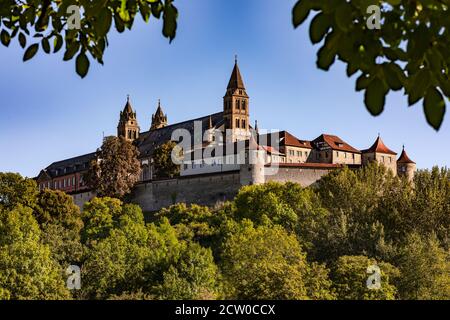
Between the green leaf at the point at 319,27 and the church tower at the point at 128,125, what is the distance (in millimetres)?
98154

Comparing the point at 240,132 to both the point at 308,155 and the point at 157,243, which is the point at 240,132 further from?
the point at 157,243

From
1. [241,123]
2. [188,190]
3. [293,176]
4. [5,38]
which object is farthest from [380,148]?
[5,38]

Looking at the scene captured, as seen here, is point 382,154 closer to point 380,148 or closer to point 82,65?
point 380,148

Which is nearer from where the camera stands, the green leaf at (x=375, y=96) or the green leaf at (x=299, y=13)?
the green leaf at (x=375, y=96)

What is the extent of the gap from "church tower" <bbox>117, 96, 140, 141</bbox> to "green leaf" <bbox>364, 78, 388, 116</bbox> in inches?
3870

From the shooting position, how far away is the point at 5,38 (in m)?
6.48

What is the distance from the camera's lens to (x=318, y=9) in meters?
3.54

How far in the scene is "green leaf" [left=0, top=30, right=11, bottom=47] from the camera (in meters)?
6.48

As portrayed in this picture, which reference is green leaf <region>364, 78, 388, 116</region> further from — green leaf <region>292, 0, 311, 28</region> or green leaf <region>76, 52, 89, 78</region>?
green leaf <region>76, 52, 89, 78</region>

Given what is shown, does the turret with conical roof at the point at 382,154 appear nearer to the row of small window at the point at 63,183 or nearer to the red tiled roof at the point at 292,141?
the red tiled roof at the point at 292,141

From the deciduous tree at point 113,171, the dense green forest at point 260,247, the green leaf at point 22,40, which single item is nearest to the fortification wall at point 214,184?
the deciduous tree at point 113,171

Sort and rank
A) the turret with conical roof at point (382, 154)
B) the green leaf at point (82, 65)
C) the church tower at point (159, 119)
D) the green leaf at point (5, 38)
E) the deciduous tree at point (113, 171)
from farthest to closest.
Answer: the church tower at point (159, 119)
the turret with conical roof at point (382, 154)
the deciduous tree at point (113, 171)
the green leaf at point (5, 38)
the green leaf at point (82, 65)

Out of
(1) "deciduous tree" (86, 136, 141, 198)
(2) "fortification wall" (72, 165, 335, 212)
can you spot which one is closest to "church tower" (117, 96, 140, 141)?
(1) "deciduous tree" (86, 136, 141, 198)

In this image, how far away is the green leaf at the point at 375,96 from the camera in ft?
11.3
